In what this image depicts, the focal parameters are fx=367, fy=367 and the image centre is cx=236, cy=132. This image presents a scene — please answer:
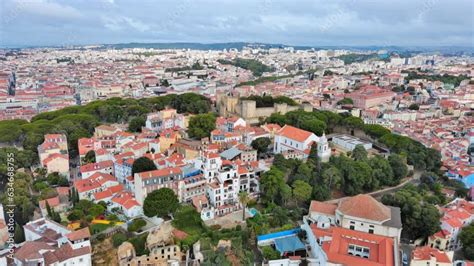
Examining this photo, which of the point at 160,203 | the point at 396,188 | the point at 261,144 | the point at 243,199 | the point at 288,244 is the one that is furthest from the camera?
the point at 261,144

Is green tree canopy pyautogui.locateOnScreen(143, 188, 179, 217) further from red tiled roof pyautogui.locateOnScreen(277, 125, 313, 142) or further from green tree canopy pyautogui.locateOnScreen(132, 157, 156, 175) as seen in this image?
red tiled roof pyautogui.locateOnScreen(277, 125, 313, 142)

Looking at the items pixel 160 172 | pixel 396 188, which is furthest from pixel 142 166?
pixel 396 188

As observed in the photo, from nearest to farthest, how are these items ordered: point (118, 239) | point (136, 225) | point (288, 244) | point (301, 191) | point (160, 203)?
point (288, 244) → point (118, 239) → point (136, 225) → point (160, 203) → point (301, 191)

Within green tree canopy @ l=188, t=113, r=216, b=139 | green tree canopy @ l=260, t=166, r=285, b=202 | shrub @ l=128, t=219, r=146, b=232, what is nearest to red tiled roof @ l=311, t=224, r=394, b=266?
green tree canopy @ l=260, t=166, r=285, b=202

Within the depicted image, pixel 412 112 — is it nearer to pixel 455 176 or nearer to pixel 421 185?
pixel 455 176

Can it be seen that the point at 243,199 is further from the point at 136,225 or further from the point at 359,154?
the point at 359,154

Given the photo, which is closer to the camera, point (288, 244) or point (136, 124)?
point (288, 244)

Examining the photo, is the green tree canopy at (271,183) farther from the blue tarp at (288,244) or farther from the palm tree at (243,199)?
the blue tarp at (288,244)

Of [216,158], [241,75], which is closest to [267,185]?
[216,158]
